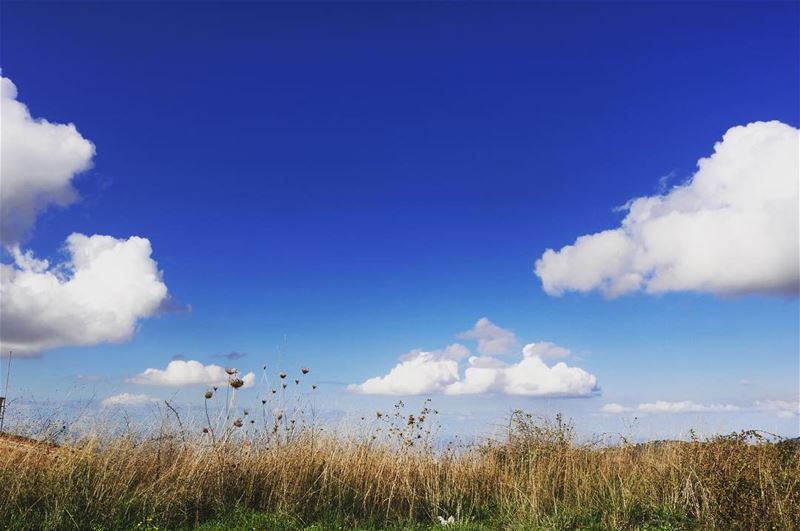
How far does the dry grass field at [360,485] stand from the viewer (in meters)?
9.16

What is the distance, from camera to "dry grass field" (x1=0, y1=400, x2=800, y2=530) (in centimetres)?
916

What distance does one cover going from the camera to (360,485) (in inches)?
446

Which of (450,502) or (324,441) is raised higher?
(324,441)

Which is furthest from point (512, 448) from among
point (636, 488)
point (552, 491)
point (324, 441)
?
point (324, 441)

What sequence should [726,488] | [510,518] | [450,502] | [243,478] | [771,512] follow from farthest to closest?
1. [450,502]
2. [243,478]
3. [510,518]
4. [726,488]
5. [771,512]

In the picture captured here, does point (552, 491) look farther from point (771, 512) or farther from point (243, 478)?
point (243, 478)

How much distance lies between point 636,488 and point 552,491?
1596 millimetres

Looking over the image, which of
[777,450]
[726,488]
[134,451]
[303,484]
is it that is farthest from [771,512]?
[134,451]

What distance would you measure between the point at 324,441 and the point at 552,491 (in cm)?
474

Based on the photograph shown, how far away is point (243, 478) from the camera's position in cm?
1088

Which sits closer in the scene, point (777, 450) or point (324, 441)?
point (777, 450)

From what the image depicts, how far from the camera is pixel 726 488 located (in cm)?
948

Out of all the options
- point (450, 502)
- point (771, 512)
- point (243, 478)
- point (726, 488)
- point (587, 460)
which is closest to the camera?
point (771, 512)

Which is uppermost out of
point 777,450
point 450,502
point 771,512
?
point 777,450
